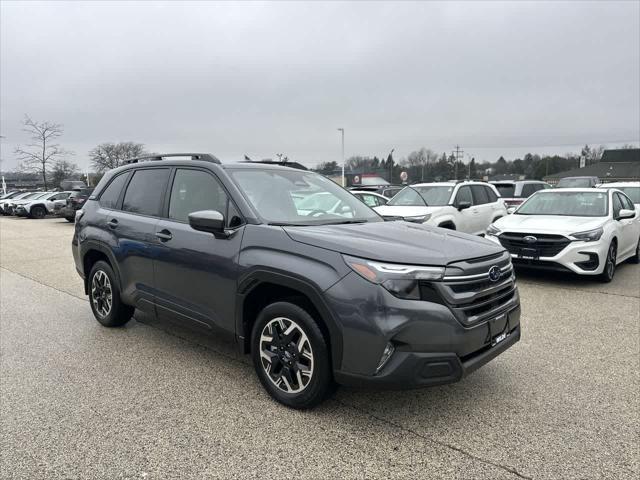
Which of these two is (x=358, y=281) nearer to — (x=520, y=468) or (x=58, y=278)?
(x=520, y=468)

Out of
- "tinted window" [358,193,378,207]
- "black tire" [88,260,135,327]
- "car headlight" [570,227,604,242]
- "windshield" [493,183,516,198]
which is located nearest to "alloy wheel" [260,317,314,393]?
"black tire" [88,260,135,327]

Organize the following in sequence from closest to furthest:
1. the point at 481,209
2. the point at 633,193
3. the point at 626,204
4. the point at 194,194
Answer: the point at 194,194, the point at 626,204, the point at 481,209, the point at 633,193

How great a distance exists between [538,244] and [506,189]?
11.1m

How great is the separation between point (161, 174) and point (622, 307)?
5842 millimetres

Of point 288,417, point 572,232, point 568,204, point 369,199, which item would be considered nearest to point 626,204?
point 568,204

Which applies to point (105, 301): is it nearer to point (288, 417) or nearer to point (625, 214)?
point (288, 417)

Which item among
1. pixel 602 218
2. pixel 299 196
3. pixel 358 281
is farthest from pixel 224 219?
pixel 602 218

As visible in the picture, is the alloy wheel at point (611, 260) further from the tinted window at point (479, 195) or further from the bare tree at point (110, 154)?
the bare tree at point (110, 154)

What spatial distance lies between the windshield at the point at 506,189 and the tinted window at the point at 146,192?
1528 centimetres

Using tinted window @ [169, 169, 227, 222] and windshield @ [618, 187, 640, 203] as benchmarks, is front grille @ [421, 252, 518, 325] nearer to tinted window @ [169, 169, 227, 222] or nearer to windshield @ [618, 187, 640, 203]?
tinted window @ [169, 169, 227, 222]

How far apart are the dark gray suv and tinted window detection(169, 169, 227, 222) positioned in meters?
0.01

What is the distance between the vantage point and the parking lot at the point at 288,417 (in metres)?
2.61

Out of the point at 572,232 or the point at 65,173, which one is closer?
the point at 572,232

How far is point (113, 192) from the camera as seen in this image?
197 inches
